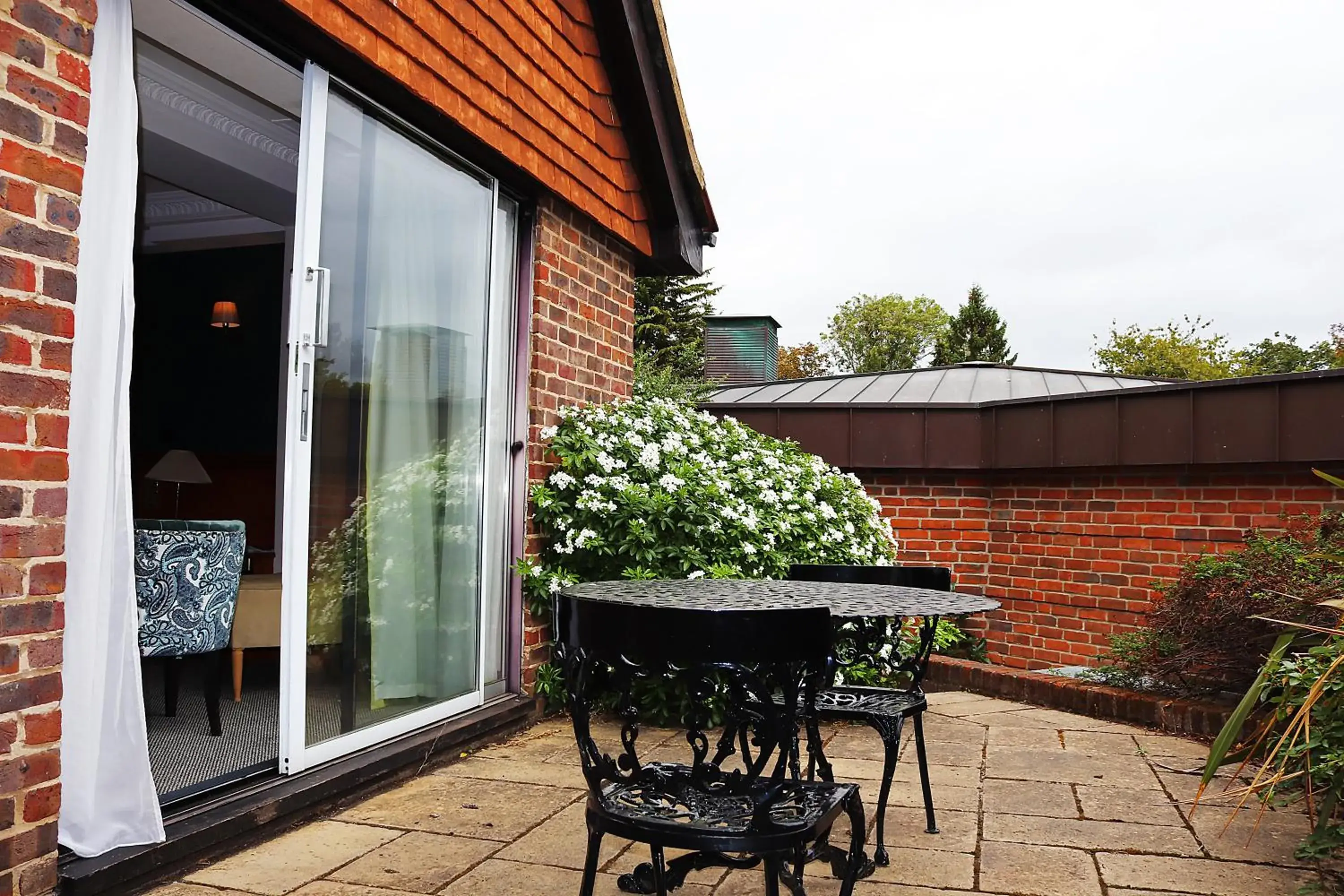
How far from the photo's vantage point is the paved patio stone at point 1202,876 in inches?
99.6

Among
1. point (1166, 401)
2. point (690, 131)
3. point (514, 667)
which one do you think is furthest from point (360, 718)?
point (1166, 401)

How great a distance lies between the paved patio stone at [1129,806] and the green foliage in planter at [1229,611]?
82 centimetres

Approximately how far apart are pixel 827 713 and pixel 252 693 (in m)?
3.04

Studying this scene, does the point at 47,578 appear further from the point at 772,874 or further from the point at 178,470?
the point at 178,470

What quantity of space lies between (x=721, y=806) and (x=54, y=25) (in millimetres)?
2178

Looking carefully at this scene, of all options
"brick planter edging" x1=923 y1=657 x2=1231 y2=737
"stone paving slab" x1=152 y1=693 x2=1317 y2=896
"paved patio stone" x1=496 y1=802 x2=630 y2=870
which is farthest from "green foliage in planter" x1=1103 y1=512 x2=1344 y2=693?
"paved patio stone" x1=496 y1=802 x2=630 y2=870

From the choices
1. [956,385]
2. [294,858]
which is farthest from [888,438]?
[294,858]

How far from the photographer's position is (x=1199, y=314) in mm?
32375

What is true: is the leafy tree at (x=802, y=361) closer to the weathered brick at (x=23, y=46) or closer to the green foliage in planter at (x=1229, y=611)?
the green foliage in planter at (x=1229, y=611)

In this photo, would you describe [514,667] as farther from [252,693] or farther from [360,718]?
[252,693]

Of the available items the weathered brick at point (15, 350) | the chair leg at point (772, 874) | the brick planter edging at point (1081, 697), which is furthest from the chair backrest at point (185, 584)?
the brick planter edging at point (1081, 697)

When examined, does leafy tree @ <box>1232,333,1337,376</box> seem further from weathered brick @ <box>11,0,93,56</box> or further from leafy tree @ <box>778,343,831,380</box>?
weathered brick @ <box>11,0,93,56</box>

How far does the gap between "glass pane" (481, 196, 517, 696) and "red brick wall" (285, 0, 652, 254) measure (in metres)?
0.34

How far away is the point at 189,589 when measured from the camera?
3752mm
